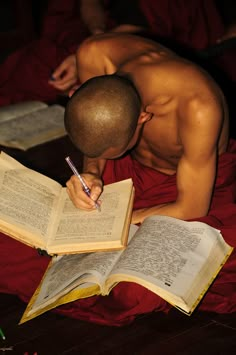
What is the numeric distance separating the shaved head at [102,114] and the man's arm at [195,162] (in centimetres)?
19

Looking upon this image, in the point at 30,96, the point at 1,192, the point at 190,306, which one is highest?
the point at 1,192

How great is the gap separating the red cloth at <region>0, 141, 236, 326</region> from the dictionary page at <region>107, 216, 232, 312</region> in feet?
0.45

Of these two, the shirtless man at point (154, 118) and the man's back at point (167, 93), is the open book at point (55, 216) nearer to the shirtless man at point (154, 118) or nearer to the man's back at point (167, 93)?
the shirtless man at point (154, 118)

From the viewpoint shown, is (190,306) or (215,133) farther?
(215,133)

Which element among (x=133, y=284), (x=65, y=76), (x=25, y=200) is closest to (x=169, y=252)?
(x=133, y=284)

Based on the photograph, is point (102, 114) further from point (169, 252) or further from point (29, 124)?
point (29, 124)

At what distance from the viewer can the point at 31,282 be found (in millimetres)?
1963

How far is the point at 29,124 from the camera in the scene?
291 centimetres

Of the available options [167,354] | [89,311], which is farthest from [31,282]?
[167,354]

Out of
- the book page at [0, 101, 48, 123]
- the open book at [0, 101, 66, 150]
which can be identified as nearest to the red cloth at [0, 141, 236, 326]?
the open book at [0, 101, 66, 150]

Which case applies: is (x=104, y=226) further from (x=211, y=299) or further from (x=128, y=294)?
(x=211, y=299)

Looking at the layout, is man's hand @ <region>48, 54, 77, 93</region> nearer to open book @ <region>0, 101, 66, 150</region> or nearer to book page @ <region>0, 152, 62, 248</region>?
open book @ <region>0, 101, 66, 150</region>

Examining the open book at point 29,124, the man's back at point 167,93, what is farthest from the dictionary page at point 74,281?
the open book at point 29,124

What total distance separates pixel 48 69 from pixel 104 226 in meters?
1.78
